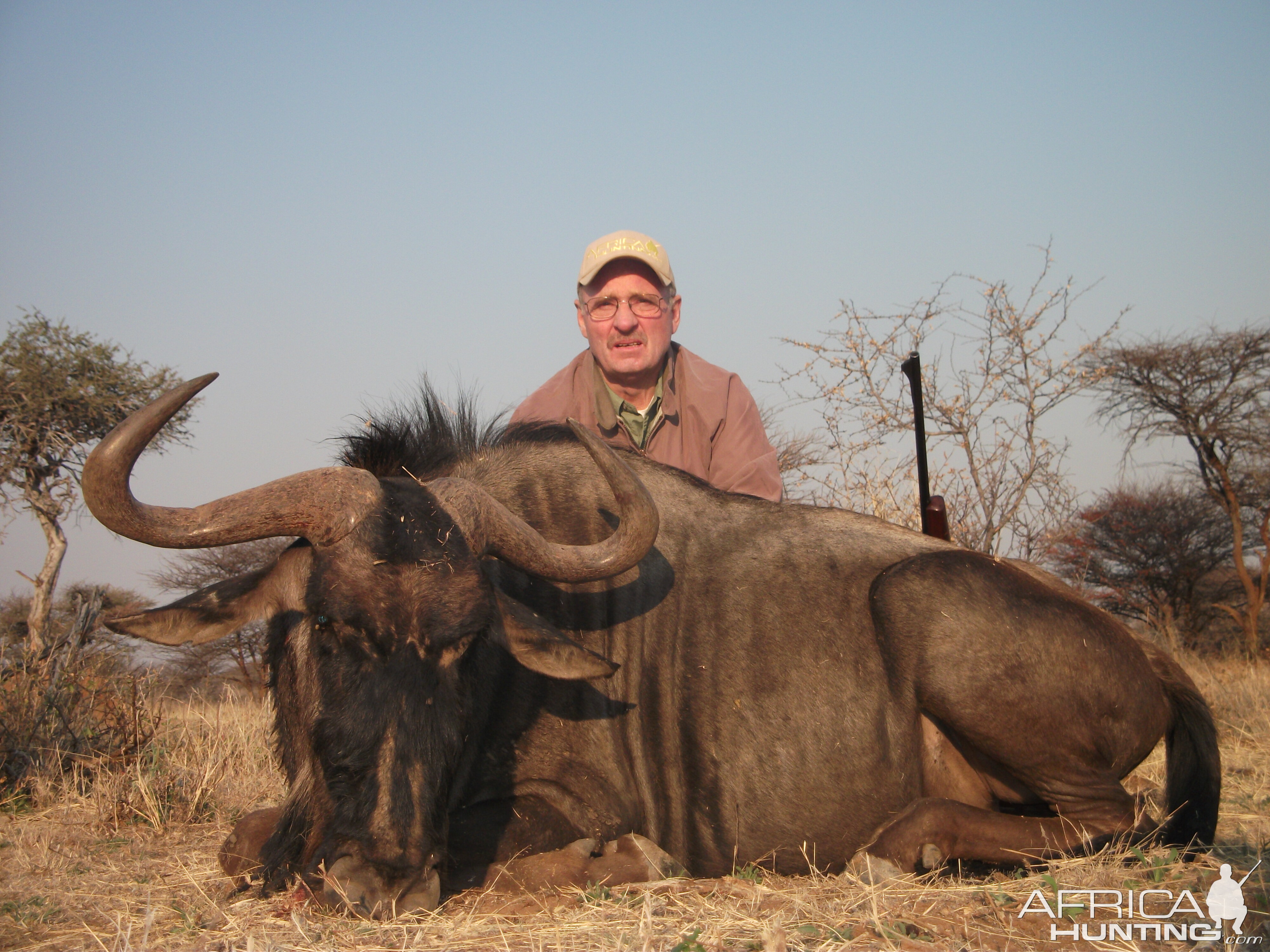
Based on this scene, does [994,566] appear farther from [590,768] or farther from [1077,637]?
[590,768]

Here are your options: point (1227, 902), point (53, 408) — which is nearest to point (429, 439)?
point (1227, 902)

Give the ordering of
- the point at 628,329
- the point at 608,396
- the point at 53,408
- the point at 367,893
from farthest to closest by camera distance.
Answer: the point at 53,408
the point at 608,396
the point at 628,329
the point at 367,893

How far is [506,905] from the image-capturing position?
2936 millimetres

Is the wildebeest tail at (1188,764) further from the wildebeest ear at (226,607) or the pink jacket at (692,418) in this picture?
the wildebeest ear at (226,607)

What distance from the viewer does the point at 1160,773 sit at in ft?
17.7

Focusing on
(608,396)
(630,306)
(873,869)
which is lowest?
(873,869)

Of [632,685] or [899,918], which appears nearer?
[899,918]

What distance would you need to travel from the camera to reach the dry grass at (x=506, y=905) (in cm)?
255

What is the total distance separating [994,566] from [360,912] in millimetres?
2529

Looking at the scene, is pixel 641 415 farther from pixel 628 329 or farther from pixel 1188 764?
pixel 1188 764

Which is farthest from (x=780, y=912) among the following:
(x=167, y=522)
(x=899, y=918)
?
(x=167, y=522)

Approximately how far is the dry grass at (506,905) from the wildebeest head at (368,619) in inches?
8.2

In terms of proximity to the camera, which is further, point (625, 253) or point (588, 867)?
point (625, 253)

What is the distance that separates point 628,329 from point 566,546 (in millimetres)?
2066
